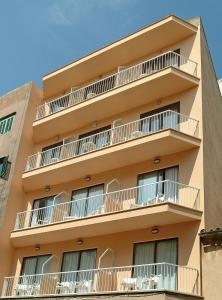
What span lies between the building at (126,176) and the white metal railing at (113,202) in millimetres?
53

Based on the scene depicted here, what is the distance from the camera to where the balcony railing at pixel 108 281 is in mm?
15641

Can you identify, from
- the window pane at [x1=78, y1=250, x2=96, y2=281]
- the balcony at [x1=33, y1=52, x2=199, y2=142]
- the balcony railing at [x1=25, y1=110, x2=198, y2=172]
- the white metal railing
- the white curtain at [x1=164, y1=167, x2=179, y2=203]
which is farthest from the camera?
the balcony at [x1=33, y1=52, x2=199, y2=142]

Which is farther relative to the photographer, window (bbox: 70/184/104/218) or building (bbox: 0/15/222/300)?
window (bbox: 70/184/104/218)

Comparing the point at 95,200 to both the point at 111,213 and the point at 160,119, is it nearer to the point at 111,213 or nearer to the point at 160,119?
the point at 111,213

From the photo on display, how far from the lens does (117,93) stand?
851 inches

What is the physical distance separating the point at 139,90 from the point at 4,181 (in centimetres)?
908

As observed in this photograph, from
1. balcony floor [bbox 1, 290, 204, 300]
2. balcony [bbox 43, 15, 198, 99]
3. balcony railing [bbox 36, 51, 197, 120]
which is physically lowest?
balcony floor [bbox 1, 290, 204, 300]

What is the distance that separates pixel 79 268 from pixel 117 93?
340 inches

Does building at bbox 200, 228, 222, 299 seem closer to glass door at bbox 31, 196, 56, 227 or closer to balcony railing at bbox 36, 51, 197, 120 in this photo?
balcony railing at bbox 36, 51, 197, 120

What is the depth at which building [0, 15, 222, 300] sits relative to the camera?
55.6ft

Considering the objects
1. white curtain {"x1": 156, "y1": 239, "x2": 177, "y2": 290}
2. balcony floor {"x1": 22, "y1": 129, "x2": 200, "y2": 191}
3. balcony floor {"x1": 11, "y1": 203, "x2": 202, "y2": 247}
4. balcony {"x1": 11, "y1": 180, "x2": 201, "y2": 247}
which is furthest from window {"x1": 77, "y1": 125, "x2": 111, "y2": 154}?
white curtain {"x1": 156, "y1": 239, "x2": 177, "y2": 290}

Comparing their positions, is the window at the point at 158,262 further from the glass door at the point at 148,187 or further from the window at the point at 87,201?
the window at the point at 87,201

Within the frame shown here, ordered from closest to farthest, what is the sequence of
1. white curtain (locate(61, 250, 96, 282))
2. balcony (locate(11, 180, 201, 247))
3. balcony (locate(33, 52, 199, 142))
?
1. balcony (locate(11, 180, 201, 247))
2. white curtain (locate(61, 250, 96, 282))
3. balcony (locate(33, 52, 199, 142))

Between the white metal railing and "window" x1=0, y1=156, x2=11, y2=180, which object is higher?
"window" x1=0, y1=156, x2=11, y2=180
